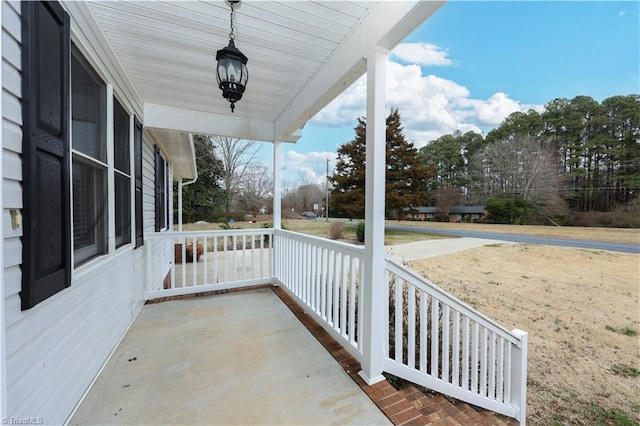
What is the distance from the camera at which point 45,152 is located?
1214 millimetres

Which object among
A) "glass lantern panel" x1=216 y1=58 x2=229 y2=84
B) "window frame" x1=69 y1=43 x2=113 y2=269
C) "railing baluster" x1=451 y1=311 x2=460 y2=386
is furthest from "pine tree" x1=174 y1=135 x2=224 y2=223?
"railing baluster" x1=451 y1=311 x2=460 y2=386

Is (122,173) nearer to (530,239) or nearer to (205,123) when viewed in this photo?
(205,123)

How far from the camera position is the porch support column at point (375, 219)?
1.96 metres

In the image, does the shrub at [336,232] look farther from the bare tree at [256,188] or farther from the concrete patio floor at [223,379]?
the bare tree at [256,188]

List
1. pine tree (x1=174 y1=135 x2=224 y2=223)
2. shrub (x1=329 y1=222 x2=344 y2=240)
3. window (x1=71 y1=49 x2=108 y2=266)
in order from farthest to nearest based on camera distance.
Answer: pine tree (x1=174 y1=135 x2=224 y2=223) → shrub (x1=329 y1=222 x2=344 y2=240) → window (x1=71 y1=49 x2=108 y2=266)

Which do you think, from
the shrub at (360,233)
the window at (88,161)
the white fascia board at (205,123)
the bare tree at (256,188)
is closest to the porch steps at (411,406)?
the window at (88,161)

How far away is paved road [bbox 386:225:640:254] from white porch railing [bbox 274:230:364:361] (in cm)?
1032

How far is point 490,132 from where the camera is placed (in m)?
15.4

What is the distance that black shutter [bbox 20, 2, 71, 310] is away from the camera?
1.09m

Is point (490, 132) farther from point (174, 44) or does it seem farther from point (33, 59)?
point (33, 59)

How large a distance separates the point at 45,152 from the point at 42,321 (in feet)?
2.73

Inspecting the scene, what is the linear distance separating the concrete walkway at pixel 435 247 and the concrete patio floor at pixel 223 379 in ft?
21.5

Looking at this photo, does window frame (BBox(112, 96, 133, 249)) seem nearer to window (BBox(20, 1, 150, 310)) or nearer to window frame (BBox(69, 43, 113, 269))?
window frame (BBox(69, 43, 113, 269))

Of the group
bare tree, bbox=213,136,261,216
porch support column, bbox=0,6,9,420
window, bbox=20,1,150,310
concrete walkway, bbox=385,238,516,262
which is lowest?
concrete walkway, bbox=385,238,516,262
